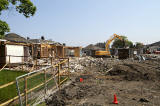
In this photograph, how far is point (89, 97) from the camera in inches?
236

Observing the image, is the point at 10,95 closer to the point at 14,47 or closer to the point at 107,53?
the point at 14,47

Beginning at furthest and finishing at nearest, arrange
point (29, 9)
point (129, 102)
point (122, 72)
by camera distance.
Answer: point (29, 9), point (122, 72), point (129, 102)

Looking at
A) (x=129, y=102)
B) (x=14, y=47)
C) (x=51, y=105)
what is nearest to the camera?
(x=51, y=105)

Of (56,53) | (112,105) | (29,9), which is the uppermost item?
(29,9)

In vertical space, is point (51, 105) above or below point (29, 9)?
below

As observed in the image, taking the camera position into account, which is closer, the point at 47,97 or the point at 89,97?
the point at 47,97

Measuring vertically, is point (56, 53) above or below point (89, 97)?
above

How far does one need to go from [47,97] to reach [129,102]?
10.8ft

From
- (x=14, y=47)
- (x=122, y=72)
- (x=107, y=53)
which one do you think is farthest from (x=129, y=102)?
(x=107, y=53)

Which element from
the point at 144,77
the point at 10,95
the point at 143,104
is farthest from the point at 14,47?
the point at 143,104

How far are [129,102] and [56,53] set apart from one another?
2305 centimetres

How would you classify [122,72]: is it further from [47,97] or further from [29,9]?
[29,9]

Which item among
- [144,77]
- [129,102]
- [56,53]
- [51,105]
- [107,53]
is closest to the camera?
[51,105]

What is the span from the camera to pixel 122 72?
1216cm
